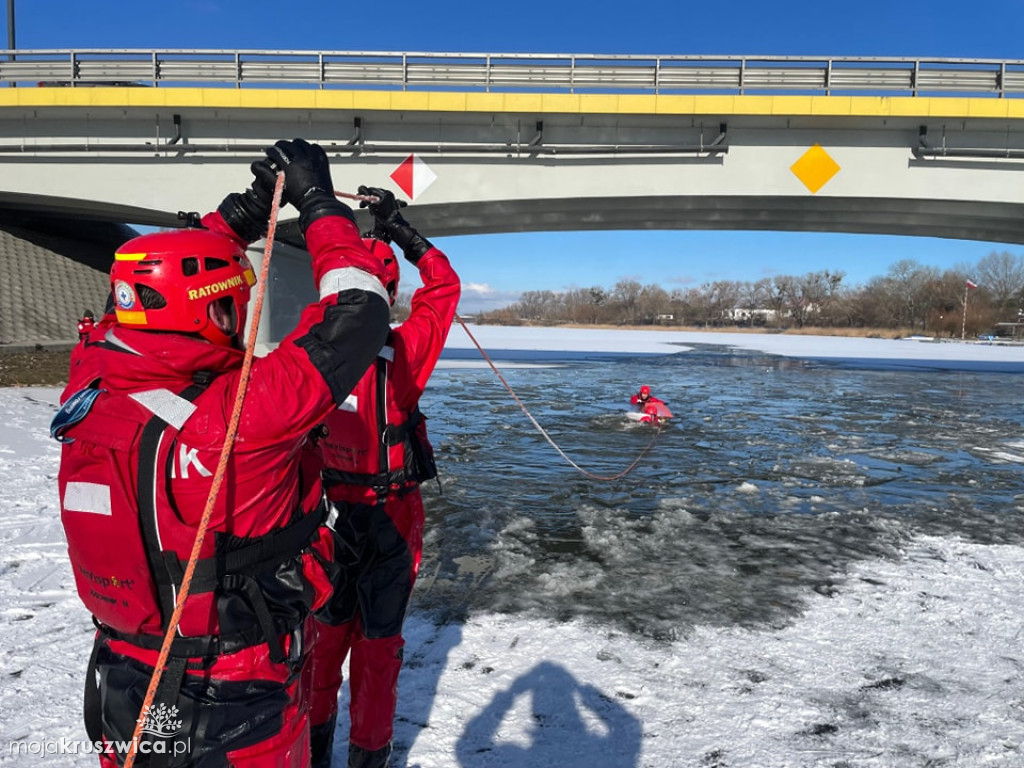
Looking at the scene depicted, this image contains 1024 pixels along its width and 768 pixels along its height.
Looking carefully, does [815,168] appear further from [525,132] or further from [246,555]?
[246,555]

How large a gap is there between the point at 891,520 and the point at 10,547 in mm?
7216

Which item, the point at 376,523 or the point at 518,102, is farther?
the point at 518,102

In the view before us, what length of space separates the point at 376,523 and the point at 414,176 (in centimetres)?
1534

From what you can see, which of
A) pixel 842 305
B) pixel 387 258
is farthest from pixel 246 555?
pixel 842 305

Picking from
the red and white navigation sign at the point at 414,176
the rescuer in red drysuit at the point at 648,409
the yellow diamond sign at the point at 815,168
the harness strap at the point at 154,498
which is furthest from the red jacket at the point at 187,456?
the yellow diamond sign at the point at 815,168

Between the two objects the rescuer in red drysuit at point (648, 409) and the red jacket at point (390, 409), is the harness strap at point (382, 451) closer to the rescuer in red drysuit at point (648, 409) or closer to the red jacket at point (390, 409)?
the red jacket at point (390, 409)

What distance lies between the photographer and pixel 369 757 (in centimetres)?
250

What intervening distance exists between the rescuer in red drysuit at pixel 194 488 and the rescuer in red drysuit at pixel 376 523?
94cm

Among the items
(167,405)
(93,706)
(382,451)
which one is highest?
(167,405)

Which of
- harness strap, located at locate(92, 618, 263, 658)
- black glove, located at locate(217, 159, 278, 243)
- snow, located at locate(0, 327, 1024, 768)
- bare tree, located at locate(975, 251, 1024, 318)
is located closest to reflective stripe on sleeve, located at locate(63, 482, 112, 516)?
harness strap, located at locate(92, 618, 263, 658)

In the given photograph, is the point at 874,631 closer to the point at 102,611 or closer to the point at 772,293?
the point at 102,611

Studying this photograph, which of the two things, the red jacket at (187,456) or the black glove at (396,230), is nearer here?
the red jacket at (187,456)

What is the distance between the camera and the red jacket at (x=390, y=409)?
2.67 meters

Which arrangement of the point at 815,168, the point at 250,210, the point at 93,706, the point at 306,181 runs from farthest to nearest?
the point at 815,168, the point at 250,210, the point at 306,181, the point at 93,706
